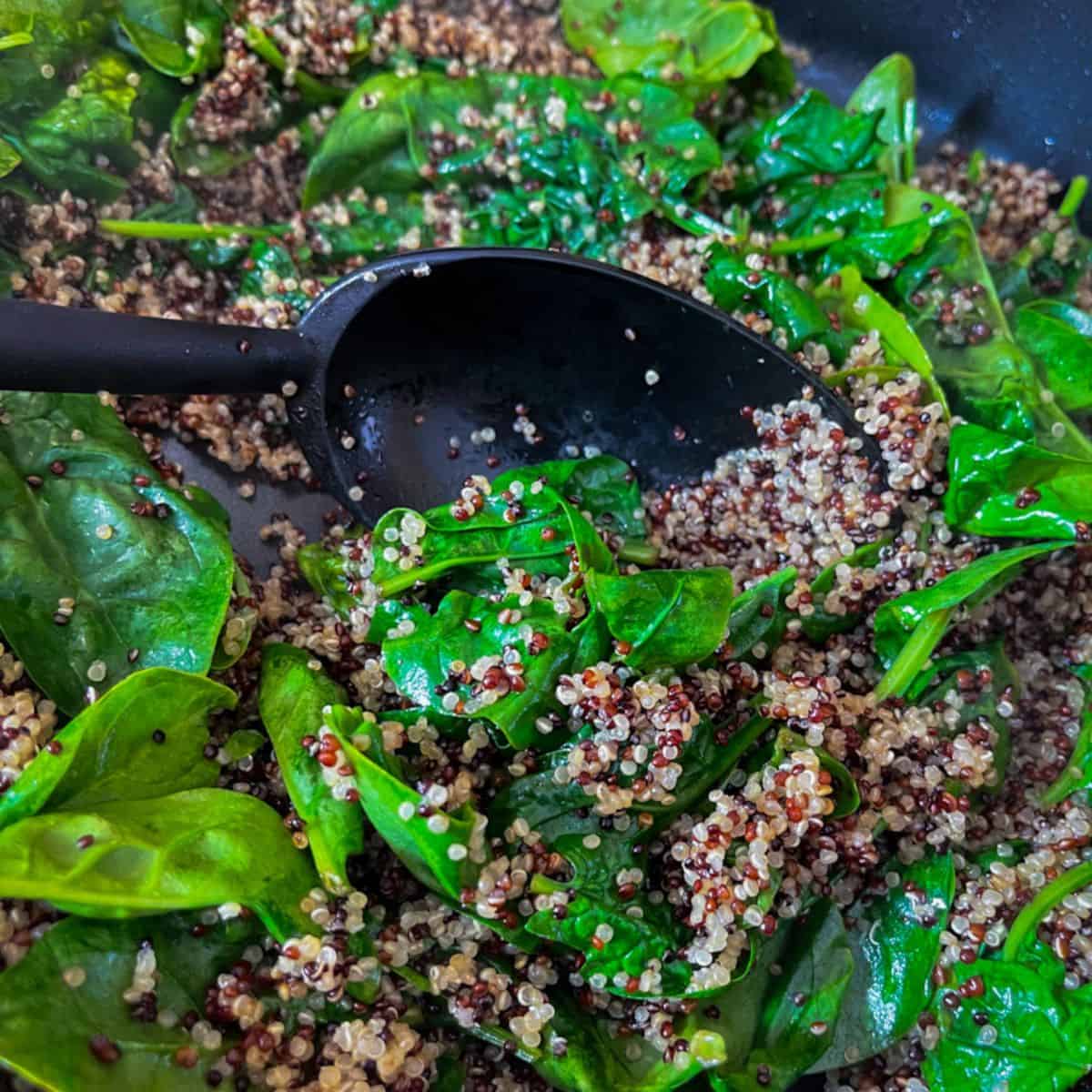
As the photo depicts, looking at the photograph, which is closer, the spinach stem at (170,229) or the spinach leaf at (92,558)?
the spinach leaf at (92,558)

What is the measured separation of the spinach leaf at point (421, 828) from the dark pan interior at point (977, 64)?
1.61ft

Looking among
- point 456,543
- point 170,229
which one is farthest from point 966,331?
point 170,229

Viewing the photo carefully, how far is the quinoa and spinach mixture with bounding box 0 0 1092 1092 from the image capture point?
958 millimetres

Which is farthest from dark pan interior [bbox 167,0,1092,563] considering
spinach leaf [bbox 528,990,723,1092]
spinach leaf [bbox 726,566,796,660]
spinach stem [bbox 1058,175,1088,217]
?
spinach leaf [bbox 528,990,723,1092]

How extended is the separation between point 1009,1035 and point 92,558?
114cm

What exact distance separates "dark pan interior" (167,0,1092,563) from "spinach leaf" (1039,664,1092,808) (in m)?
0.93

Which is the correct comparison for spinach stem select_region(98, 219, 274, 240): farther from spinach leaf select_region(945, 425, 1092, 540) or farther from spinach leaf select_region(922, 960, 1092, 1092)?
spinach leaf select_region(922, 960, 1092, 1092)

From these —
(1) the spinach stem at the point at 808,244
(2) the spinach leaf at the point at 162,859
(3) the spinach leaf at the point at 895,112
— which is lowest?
(2) the spinach leaf at the point at 162,859

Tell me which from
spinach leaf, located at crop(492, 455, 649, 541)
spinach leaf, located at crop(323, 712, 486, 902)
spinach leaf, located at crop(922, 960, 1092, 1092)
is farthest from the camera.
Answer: spinach leaf, located at crop(492, 455, 649, 541)

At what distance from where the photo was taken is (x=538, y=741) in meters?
1.05

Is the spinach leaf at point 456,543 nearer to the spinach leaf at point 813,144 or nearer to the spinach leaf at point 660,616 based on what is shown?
the spinach leaf at point 660,616

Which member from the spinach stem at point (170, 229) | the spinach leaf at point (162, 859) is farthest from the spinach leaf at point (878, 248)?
the spinach leaf at point (162, 859)

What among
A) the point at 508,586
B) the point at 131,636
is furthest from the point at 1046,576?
the point at 131,636

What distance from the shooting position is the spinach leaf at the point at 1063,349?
4.25 ft
